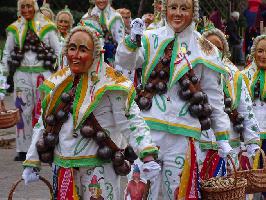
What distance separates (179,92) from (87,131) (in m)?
1.00

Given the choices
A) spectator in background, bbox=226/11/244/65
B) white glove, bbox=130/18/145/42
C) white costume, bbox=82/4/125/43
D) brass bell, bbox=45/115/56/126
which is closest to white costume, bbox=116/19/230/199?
white glove, bbox=130/18/145/42

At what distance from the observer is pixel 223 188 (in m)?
6.96

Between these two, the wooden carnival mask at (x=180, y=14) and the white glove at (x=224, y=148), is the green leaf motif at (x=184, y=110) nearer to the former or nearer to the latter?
the white glove at (x=224, y=148)

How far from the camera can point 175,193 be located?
691cm

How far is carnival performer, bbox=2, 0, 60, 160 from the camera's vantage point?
12.0 meters

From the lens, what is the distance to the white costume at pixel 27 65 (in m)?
12.0

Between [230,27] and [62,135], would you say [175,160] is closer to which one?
[62,135]

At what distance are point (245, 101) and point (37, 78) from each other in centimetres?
409

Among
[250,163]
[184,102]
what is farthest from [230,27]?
[184,102]

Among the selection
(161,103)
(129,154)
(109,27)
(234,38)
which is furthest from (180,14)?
(234,38)

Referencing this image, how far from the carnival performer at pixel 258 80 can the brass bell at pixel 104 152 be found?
341 cm

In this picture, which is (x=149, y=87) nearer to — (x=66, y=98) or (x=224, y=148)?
(x=224, y=148)

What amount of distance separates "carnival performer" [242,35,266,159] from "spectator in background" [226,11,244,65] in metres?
17.7

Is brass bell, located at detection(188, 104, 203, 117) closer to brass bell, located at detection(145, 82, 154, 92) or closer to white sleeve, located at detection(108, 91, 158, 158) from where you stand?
brass bell, located at detection(145, 82, 154, 92)
